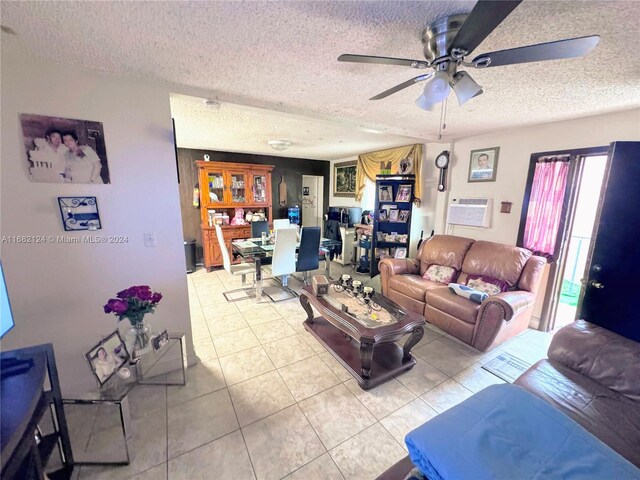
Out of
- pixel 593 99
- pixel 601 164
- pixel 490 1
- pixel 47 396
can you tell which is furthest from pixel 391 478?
pixel 601 164

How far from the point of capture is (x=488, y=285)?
2.80 m

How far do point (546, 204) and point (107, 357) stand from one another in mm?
4169

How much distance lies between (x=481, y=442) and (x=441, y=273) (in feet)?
8.59

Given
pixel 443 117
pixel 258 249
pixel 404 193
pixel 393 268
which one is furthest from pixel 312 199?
pixel 443 117

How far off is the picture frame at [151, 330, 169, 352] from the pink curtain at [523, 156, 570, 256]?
3.84 metres

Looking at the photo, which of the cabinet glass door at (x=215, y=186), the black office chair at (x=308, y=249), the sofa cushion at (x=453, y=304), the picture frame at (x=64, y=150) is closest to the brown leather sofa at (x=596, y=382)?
the sofa cushion at (x=453, y=304)

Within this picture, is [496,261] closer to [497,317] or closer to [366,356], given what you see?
[497,317]

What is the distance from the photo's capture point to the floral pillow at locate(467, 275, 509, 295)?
2744 mm

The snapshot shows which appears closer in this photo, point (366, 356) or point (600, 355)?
point (600, 355)

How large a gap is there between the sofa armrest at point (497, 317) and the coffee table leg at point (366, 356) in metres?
1.21

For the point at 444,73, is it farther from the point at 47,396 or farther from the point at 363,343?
the point at 47,396

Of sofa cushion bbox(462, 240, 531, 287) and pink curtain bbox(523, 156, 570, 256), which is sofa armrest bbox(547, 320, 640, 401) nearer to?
sofa cushion bbox(462, 240, 531, 287)

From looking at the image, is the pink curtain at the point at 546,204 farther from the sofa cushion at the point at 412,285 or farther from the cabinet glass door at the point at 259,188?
the cabinet glass door at the point at 259,188

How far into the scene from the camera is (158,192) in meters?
1.90
